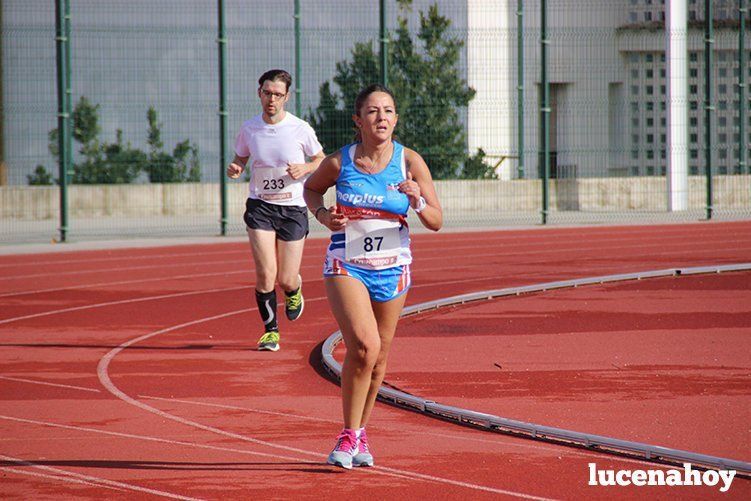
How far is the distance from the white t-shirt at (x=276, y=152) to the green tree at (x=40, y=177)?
50.6 ft

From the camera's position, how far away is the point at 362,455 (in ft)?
21.2

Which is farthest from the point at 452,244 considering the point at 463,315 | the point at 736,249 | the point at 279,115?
the point at 279,115

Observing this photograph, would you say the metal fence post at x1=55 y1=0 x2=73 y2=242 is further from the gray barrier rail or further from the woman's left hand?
the woman's left hand

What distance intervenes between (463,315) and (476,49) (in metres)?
13.4

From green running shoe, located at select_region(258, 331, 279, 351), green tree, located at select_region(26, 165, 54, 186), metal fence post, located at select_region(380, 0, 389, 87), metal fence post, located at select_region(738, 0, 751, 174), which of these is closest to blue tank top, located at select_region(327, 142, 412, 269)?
green running shoe, located at select_region(258, 331, 279, 351)

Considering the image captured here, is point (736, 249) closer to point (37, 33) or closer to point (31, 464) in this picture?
point (37, 33)

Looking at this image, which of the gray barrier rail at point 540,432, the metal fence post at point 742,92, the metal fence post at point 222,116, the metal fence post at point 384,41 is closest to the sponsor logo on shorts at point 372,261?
the gray barrier rail at point 540,432

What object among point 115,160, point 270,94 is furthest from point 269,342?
point 115,160

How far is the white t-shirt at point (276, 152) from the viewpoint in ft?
33.9

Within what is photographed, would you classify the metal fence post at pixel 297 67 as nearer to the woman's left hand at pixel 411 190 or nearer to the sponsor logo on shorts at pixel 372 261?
the sponsor logo on shorts at pixel 372 261

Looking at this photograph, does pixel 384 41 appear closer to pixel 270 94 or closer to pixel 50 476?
pixel 270 94

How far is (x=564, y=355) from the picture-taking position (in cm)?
1007

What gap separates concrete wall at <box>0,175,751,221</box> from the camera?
25875 mm

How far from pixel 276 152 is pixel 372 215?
156 inches
